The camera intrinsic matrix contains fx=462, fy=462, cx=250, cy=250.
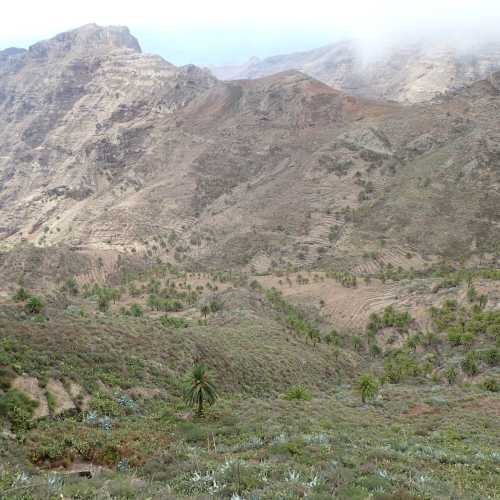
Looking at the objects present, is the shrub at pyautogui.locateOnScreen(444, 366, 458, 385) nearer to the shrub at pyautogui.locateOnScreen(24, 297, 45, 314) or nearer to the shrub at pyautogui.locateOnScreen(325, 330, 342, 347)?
the shrub at pyautogui.locateOnScreen(325, 330, 342, 347)

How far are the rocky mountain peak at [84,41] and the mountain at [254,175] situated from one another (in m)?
36.1

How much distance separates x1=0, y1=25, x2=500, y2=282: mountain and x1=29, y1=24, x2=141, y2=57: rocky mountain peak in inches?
1420

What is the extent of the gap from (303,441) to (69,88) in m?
145

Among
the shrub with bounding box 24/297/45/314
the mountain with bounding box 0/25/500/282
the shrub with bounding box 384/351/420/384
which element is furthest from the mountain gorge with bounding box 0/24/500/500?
the mountain with bounding box 0/25/500/282

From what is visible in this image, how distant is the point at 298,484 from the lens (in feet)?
33.1

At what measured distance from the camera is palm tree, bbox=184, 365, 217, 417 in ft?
58.1

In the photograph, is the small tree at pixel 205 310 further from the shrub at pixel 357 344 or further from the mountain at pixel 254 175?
the mountain at pixel 254 175

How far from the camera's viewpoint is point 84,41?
160375mm

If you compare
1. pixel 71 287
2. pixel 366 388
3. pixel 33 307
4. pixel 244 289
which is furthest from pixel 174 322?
pixel 71 287

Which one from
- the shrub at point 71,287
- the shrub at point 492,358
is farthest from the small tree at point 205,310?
the shrub at point 492,358

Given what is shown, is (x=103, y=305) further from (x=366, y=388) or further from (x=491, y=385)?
(x=491, y=385)

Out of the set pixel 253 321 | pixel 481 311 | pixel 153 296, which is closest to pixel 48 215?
pixel 153 296

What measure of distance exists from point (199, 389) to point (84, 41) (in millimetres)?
171657

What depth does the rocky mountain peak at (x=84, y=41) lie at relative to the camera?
159 m
